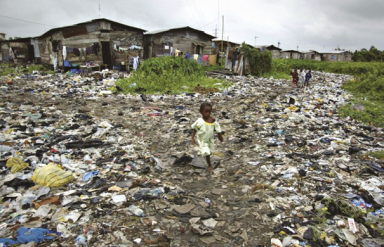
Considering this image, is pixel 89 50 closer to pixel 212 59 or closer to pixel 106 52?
pixel 106 52

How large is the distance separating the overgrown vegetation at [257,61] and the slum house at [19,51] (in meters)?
19.8

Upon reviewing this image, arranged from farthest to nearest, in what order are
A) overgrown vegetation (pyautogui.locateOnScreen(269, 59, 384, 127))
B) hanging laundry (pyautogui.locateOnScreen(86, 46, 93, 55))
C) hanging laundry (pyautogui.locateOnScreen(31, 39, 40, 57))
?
hanging laundry (pyautogui.locateOnScreen(31, 39, 40, 57))
hanging laundry (pyautogui.locateOnScreen(86, 46, 93, 55))
overgrown vegetation (pyautogui.locateOnScreen(269, 59, 384, 127))

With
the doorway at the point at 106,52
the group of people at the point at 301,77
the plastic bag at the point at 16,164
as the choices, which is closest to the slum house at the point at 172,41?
the doorway at the point at 106,52

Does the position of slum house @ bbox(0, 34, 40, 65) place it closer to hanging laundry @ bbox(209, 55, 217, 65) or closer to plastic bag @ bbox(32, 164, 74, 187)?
hanging laundry @ bbox(209, 55, 217, 65)

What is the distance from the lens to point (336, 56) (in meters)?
46.9

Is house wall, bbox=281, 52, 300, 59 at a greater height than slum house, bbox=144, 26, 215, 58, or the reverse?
house wall, bbox=281, 52, 300, 59

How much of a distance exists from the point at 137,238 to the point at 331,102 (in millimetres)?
9069

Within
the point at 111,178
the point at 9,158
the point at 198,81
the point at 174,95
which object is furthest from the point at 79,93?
the point at 111,178

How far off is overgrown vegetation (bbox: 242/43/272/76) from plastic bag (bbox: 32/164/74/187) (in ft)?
54.2

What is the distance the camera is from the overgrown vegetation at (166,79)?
11.2m

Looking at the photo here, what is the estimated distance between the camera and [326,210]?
276cm

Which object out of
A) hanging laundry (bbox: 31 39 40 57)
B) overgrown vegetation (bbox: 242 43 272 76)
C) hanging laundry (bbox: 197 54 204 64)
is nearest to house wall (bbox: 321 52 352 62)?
overgrown vegetation (bbox: 242 43 272 76)

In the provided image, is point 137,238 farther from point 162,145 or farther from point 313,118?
point 313,118

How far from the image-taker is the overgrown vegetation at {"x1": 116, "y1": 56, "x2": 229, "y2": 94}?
1123cm
